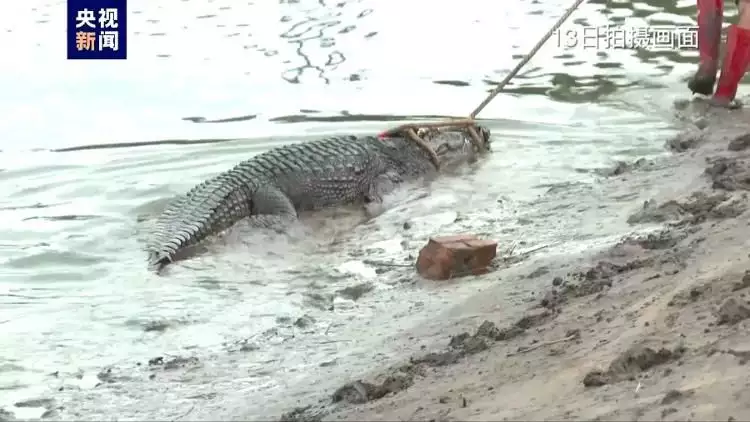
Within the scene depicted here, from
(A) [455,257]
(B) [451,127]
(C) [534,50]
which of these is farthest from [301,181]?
(C) [534,50]

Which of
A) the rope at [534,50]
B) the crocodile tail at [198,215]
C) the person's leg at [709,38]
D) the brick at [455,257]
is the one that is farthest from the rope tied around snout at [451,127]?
the brick at [455,257]

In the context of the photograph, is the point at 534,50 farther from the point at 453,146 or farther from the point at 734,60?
the point at 734,60

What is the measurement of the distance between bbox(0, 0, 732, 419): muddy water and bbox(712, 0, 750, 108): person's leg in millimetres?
591

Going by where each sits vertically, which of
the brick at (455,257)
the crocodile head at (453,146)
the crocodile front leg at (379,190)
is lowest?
the crocodile front leg at (379,190)

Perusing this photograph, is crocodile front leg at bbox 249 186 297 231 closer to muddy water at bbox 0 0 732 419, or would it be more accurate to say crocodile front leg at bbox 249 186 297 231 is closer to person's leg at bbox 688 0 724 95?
muddy water at bbox 0 0 732 419

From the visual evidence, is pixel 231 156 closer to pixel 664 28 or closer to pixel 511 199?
pixel 511 199

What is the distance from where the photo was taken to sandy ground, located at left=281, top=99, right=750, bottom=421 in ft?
8.41

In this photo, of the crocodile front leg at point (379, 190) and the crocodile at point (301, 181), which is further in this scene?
the crocodile front leg at point (379, 190)

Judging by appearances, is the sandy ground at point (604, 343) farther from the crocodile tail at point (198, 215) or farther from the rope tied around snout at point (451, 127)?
the rope tied around snout at point (451, 127)

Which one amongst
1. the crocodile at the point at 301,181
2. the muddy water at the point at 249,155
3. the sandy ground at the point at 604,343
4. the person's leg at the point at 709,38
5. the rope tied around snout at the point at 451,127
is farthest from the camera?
the person's leg at the point at 709,38

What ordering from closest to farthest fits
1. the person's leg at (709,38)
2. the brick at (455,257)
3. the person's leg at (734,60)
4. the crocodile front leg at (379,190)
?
the brick at (455,257), the crocodile front leg at (379,190), the person's leg at (734,60), the person's leg at (709,38)

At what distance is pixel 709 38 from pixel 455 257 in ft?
16.1

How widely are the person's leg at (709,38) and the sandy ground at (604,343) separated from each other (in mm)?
3736

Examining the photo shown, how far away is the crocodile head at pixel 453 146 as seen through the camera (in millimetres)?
8188
